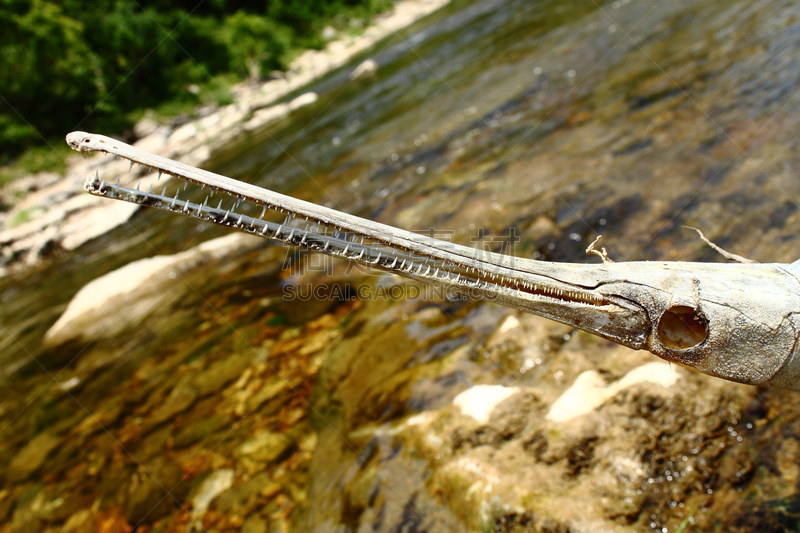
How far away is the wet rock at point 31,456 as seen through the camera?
209 inches

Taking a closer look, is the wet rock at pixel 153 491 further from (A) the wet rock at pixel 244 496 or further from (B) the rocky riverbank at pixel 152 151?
(B) the rocky riverbank at pixel 152 151

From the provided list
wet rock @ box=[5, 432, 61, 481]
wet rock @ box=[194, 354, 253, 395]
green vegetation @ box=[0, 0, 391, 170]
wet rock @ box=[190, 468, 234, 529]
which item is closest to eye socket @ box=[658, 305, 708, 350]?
wet rock @ box=[190, 468, 234, 529]

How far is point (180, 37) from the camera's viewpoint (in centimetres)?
3769

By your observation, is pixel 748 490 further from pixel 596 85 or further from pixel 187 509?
pixel 596 85

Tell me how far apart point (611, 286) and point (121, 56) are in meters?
42.1

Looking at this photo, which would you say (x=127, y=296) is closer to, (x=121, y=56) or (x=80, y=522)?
(x=80, y=522)

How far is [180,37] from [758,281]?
45.4 m

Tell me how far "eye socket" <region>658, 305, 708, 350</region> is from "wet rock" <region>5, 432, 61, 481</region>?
22.2 feet

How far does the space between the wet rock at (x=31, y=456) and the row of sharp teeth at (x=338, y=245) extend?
5347 mm

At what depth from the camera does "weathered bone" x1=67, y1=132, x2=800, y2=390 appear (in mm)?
1992

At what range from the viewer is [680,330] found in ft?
7.41

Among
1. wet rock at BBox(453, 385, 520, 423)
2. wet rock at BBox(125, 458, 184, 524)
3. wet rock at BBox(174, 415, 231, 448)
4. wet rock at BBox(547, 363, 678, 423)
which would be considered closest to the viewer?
wet rock at BBox(547, 363, 678, 423)

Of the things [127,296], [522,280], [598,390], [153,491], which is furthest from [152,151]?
[522,280]

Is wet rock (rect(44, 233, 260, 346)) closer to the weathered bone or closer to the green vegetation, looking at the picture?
the weathered bone
